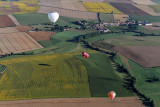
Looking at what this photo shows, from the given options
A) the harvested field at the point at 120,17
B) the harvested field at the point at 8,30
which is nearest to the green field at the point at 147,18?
the harvested field at the point at 120,17

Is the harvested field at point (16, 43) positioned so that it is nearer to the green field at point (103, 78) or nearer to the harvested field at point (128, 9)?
the green field at point (103, 78)

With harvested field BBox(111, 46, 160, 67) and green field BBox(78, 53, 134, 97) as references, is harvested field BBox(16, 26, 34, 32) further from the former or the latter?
harvested field BBox(111, 46, 160, 67)

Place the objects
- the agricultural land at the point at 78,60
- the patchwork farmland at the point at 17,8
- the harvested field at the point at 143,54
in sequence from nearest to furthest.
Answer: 1. the agricultural land at the point at 78,60
2. the harvested field at the point at 143,54
3. the patchwork farmland at the point at 17,8

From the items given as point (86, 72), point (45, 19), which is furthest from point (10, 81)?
point (45, 19)

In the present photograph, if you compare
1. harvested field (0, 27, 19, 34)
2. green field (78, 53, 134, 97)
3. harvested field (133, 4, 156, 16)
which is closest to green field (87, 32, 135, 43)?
green field (78, 53, 134, 97)

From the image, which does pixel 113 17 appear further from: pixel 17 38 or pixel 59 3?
pixel 17 38
